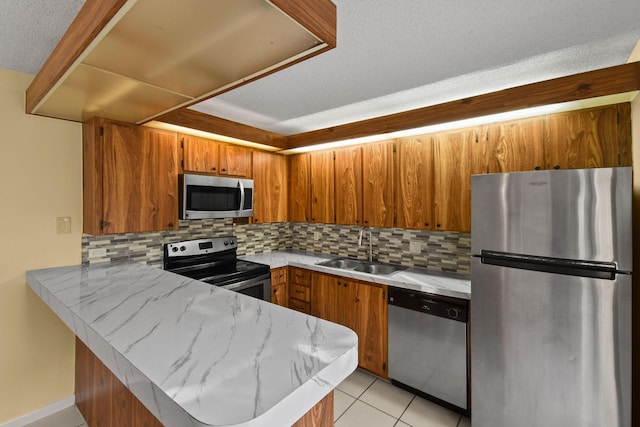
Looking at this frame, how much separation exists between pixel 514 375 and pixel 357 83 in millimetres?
2220

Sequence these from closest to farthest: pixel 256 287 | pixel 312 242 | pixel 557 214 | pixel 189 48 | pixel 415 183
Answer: pixel 189 48, pixel 557 214, pixel 415 183, pixel 256 287, pixel 312 242

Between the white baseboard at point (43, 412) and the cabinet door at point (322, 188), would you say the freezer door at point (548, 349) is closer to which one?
the cabinet door at point (322, 188)

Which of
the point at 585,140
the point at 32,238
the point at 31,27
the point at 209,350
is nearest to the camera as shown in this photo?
the point at 209,350

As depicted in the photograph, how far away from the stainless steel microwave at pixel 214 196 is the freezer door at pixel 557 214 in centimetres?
217

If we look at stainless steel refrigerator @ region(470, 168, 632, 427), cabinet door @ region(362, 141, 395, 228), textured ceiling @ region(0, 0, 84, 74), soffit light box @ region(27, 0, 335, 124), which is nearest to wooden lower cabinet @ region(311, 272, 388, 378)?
cabinet door @ region(362, 141, 395, 228)

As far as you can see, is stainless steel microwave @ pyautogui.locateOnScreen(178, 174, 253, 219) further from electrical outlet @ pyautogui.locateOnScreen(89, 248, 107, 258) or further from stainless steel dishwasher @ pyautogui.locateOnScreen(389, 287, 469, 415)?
stainless steel dishwasher @ pyautogui.locateOnScreen(389, 287, 469, 415)

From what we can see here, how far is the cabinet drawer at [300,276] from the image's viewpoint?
122 inches

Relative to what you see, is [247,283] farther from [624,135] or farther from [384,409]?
[624,135]

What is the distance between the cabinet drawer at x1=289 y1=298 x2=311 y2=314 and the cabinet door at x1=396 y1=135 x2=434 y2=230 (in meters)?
1.31

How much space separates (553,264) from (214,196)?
2676mm

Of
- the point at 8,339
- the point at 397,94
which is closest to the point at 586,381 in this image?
the point at 397,94

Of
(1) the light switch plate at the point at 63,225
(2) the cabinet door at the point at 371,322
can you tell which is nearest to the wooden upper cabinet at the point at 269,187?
(2) the cabinet door at the point at 371,322

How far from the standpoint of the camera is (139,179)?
2383 millimetres

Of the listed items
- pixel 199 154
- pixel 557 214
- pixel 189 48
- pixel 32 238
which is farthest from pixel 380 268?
pixel 32 238
